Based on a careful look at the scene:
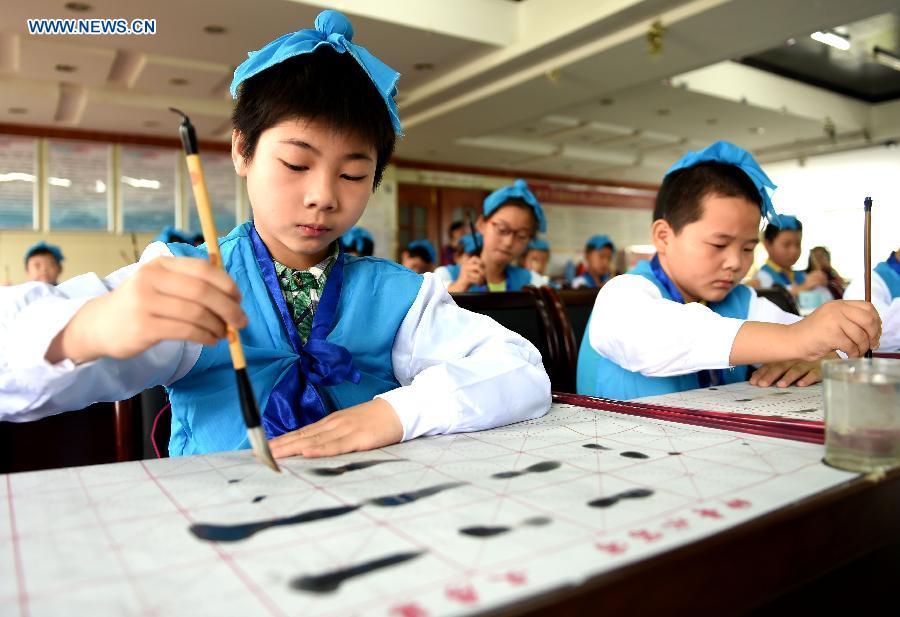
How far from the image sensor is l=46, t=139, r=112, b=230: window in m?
6.87

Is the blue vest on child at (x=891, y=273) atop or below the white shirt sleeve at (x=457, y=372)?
atop

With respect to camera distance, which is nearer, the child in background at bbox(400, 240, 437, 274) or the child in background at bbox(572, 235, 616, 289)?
the child in background at bbox(400, 240, 437, 274)

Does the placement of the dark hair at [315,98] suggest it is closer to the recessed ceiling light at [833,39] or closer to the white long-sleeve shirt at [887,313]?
the white long-sleeve shirt at [887,313]

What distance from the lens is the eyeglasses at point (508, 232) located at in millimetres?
3496

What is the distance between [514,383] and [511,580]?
0.54m

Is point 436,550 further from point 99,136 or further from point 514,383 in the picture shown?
point 99,136

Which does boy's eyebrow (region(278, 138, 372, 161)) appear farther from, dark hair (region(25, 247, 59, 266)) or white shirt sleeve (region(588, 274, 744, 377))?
dark hair (region(25, 247, 59, 266))

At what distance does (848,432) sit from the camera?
2.13ft

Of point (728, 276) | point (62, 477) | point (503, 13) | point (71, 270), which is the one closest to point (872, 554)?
point (62, 477)

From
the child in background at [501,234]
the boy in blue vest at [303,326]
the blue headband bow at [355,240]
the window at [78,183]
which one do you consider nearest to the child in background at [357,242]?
the blue headband bow at [355,240]

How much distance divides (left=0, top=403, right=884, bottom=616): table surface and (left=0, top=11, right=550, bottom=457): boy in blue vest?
13cm

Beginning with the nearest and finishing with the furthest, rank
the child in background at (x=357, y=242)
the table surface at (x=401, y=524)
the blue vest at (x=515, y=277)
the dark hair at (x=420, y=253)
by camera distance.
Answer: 1. the table surface at (x=401, y=524)
2. the blue vest at (x=515, y=277)
3. the child in background at (x=357, y=242)
4. the dark hair at (x=420, y=253)

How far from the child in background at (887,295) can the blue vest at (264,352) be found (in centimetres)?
166

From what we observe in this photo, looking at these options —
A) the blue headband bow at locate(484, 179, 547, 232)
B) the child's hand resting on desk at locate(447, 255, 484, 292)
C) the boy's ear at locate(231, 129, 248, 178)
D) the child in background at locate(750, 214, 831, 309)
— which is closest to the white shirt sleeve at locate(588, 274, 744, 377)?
the boy's ear at locate(231, 129, 248, 178)
